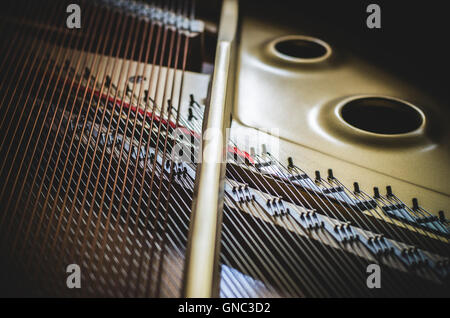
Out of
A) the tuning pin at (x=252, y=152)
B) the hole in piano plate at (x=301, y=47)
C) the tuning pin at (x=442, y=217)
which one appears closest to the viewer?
the tuning pin at (x=442, y=217)

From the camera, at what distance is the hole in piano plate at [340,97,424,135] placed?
7.42ft

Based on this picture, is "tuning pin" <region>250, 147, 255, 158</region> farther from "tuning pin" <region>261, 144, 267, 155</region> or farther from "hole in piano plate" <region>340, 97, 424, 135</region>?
"hole in piano plate" <region>340, 97, 424, 135</region>

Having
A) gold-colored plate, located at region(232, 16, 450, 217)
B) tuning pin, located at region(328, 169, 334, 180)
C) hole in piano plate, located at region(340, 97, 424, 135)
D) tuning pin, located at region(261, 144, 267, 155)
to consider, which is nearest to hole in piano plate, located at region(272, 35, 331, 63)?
gold-colored plate, located at region(232, 16, 450, 217)

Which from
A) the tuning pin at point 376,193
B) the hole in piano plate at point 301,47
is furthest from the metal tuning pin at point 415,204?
the hole in piano plate at point 301,47

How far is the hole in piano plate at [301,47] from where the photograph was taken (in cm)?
278

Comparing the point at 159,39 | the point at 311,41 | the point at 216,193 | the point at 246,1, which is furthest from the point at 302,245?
the point at 246,1

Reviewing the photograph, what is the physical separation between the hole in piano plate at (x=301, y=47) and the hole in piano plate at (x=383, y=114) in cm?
59

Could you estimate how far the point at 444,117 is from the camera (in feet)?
7.24

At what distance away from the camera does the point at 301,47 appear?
2.84 meters

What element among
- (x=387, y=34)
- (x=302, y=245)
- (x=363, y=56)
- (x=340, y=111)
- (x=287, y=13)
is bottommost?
(x=302, y=245)

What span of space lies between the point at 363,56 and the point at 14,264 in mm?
2395

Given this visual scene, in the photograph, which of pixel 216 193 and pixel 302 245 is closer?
pixel 216 193

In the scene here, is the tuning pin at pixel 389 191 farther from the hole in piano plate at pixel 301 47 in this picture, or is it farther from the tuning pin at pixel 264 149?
the hole in piano plate at pixel 301 47

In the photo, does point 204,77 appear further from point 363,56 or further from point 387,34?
point 387,34
